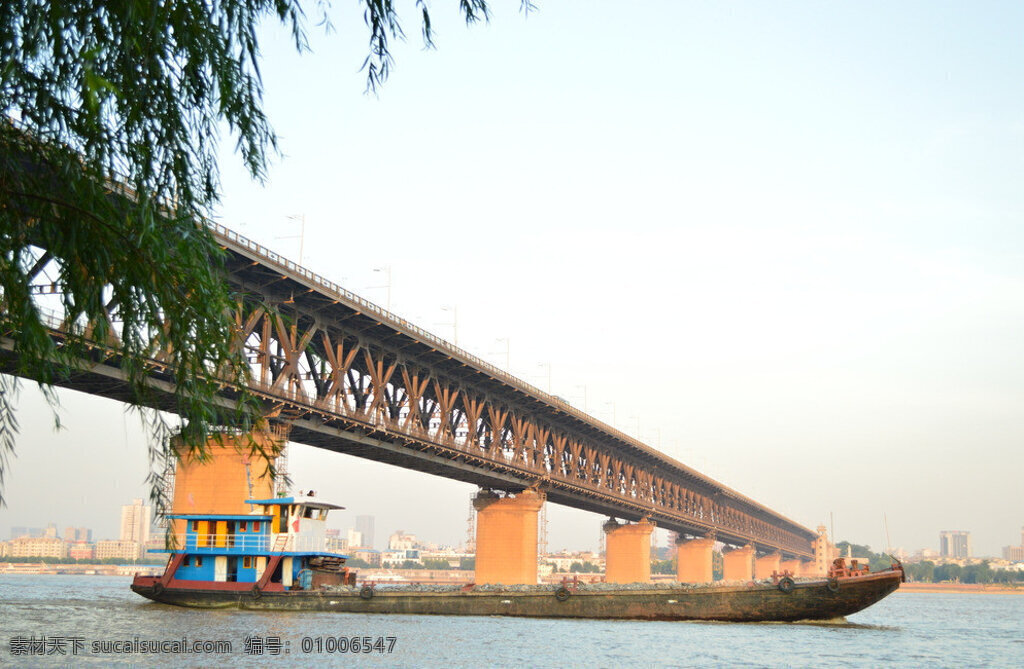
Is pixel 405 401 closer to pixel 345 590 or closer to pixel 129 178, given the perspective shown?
pixel 345 590

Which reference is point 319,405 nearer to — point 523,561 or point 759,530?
point 523,561

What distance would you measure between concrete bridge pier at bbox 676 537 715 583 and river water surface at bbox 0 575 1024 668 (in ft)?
273

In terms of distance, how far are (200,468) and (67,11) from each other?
45.7m

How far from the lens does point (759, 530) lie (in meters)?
192

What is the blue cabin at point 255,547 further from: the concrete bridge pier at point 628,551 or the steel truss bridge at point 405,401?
the concrete bridge pier at point 628,551

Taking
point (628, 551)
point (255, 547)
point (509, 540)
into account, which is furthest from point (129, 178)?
point (628, 551)

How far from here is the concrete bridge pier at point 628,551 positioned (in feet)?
379

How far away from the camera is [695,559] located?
143250mm

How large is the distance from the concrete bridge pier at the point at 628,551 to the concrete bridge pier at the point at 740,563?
2474 inches

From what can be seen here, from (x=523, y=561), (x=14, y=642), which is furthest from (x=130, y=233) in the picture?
(x=523, y=561)

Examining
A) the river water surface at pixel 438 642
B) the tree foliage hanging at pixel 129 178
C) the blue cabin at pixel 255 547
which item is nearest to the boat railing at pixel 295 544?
the blue cabin at pixel 255 547

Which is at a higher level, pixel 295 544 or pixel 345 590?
pixel 295 544

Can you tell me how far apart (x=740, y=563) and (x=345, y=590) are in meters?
131

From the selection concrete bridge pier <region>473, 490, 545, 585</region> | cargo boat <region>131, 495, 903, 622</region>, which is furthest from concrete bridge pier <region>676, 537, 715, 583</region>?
cargo boat <region>131, 495, 903, 622</region>
